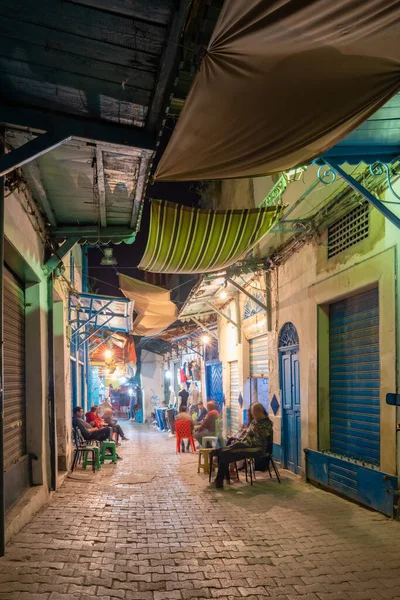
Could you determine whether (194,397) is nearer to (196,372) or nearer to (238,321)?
(196,372)

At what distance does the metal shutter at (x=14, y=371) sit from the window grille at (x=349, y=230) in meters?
5.01

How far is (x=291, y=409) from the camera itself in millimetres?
9938

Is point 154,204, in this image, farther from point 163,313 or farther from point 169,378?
point 169,378

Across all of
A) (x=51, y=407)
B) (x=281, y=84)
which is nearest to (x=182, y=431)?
(x=51, y=407)

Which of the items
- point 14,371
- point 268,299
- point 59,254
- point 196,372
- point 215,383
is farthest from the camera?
point 196,372

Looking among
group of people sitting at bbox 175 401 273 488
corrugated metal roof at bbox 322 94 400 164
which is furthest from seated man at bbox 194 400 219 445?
corrugated metal roof at bbox 322 94 400 164

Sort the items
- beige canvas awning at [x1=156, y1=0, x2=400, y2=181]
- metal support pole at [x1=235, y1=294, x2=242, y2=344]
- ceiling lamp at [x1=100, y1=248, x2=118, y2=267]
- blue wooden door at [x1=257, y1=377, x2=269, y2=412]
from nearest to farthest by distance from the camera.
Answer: beige canvas awning at [x1=156, y1=0, x2=400, y2=181] < blue wooden door at [x1=257, y1=377, x2=269, y2=412] < ceiling lamp at [x1=100, y1=248, x2=118, y2=267] < metal support pole at [x1=235, y1=294, x2=242, y2=344]

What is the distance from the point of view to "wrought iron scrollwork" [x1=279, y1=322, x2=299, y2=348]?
9.76 meters

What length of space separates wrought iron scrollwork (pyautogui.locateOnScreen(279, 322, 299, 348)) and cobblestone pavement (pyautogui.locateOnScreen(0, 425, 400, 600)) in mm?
3002

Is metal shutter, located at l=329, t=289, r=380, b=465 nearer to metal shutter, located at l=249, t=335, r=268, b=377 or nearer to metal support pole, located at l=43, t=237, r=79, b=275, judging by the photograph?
metal shutter, located at l=249, t=335, r=268, b=377

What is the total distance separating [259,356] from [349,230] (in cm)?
619

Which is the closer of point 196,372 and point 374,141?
point 374,141

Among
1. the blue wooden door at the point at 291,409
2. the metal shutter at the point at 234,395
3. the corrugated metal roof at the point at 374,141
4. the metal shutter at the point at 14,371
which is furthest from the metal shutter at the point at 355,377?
the metal shutter at the point at 234,395

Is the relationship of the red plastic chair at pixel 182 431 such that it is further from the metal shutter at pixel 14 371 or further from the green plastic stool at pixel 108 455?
the metal shutter at pixel 14 371
